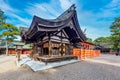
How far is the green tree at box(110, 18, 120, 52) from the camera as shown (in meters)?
24.7

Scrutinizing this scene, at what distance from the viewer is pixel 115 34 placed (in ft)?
85.8

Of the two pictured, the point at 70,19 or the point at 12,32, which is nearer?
the point at 70,19

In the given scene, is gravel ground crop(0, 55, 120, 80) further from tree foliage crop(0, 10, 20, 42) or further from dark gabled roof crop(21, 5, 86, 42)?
tree foliage crop(0, 10, 20, 42)

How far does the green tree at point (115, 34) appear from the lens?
81.0ft

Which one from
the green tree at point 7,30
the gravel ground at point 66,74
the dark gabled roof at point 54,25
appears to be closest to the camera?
the gravel ground at point 66,74

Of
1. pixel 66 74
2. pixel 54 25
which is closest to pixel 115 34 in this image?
pixel 54 25

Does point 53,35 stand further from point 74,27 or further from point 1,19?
point 1,19

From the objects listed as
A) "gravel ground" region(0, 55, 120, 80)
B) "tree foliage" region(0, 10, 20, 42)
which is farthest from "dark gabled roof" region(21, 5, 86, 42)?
"tree foliage" region(0, 10, 20, 42)

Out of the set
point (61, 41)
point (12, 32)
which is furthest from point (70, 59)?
point (12, 32)

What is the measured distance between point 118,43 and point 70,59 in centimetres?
2220

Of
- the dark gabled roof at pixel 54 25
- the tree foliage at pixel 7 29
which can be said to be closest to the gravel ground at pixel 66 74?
the dark gabled roof at pixel 54 25

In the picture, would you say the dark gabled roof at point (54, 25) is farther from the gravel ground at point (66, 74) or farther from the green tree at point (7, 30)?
the green tree at point (7, 30)

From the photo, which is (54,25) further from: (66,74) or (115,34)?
(115,34)

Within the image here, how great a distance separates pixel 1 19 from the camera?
24.6 m
